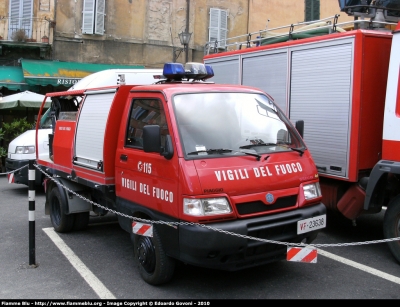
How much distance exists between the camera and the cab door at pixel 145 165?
4508 mm

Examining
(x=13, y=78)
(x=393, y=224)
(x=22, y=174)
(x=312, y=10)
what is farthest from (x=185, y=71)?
(x=312, y=10)

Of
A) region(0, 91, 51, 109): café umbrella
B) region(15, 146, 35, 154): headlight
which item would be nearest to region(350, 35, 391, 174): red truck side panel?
region(15, 146, 35, 154): headlight

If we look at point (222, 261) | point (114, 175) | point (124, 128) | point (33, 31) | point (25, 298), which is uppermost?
point (33, 31)

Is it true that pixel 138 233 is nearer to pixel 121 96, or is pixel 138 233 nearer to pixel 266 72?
pixel 121 96

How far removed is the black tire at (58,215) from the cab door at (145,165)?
175cm

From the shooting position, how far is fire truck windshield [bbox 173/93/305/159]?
15.3 feet

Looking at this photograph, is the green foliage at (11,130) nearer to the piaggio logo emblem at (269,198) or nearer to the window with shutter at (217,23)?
the window with shutter at (217,23)

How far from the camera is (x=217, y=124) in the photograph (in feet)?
15.9

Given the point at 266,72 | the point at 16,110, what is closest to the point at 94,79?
the point at 266,72

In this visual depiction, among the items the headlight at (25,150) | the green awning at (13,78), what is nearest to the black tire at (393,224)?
the headlight at (25,150)

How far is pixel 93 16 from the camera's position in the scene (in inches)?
740

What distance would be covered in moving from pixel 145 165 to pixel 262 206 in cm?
132

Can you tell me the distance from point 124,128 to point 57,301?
6.67ft

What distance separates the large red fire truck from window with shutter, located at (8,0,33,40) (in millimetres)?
13985
